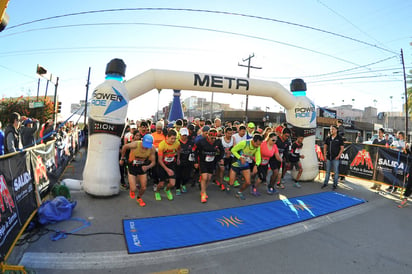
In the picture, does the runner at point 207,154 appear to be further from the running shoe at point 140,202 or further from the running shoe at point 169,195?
the running shoe at point 140,202

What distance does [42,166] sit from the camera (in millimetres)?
4496

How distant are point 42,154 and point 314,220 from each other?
579 centimetres

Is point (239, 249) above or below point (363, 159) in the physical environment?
below

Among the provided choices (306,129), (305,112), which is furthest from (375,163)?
(305,112)

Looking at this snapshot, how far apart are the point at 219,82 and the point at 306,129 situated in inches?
134

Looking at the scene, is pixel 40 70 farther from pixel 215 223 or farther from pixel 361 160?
pixel 361 160

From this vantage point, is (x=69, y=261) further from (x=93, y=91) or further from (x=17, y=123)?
(x=17, y=123)

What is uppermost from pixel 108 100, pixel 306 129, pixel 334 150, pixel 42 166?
pixel 108 100

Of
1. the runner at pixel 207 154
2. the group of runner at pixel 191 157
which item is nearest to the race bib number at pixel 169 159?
the group of runner at pixel 191 157

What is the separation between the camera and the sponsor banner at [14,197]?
2.64 meters

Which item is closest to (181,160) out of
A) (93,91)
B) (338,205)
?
(93,91)

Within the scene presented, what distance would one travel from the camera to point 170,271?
268 centimetres

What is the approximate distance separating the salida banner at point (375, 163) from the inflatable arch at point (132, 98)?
4.52 ft

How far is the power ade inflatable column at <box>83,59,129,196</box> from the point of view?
4.99m
